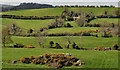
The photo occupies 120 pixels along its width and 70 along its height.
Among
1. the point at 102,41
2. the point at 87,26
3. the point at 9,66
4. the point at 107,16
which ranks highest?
the point at 107,16

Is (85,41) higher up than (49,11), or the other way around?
(49,11)

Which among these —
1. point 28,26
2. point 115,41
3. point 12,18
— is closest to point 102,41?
point 115,41

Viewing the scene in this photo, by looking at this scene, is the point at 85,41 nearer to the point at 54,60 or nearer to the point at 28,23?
the point at 54,60

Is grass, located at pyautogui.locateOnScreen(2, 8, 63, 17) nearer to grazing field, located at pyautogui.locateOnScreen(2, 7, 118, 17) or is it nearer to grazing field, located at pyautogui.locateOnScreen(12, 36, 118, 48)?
grazing field, located at pyautogui.locateOnScreen(2, 7, 118, 17)

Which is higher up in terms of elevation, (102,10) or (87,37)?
Answer: (102,10)

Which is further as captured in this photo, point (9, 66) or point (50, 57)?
point (50, 57)

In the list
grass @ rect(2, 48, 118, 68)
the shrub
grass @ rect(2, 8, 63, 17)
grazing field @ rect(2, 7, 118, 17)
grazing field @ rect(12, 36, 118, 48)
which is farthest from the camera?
grazing field @ rect(2, 7, 118, 17)

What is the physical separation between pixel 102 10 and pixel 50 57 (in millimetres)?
108269

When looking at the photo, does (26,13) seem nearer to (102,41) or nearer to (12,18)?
(12,18)

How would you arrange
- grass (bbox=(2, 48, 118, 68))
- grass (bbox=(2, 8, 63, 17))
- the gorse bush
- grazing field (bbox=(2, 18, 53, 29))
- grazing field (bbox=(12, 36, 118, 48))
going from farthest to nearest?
grass (bbox=(2, 8, 63, 17))
grazing field (bbox=(2, 18, 53, 29))
grazing field (bbox=(12, 36, 118, 48))
the gorse bush
grass (bbox=(2, 48, 118, 68))

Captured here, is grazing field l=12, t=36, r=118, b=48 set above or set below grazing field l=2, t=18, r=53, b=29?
below

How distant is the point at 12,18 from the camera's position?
408ft

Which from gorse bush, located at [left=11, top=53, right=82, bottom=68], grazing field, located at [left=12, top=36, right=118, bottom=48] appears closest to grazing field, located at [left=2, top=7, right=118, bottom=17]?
grazing field, located at [left=12, top=36, right=118, bottom=48]

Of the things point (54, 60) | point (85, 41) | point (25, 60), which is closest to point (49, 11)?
point (85, 41)
